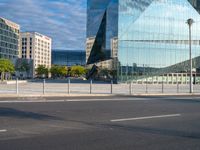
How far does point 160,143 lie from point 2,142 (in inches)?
140

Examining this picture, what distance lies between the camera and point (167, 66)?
87.8 metres

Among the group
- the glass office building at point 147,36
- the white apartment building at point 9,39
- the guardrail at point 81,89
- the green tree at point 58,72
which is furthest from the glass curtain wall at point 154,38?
the white apartment building at point 9,39

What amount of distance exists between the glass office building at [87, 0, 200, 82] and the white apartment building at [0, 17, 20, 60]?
306 feet

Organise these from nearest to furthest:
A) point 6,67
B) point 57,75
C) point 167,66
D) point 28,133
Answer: point 28,133
point 6,67
point 167,66
point 57,75

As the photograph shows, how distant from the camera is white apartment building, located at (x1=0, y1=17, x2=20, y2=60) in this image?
179 meters

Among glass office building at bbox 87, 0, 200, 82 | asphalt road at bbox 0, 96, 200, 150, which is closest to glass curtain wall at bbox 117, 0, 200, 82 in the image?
glass office building at bbox 87, 0, 200, 82

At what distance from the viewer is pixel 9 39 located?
18788cm

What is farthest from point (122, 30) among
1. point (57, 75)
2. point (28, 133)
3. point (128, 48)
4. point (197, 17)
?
point (57, 75)

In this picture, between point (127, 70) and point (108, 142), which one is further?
point (127, 70)

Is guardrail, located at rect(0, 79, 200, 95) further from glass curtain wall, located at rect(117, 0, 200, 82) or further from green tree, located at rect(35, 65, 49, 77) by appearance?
green tree, located at rect(35, 65, 49, 77)

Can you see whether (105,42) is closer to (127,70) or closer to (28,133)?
(127,70)

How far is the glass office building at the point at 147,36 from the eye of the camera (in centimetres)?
8244

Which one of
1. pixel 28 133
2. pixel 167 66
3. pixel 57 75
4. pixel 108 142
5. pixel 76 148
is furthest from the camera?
pixel 57 75

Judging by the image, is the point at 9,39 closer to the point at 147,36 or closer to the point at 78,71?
the point at 78,71
